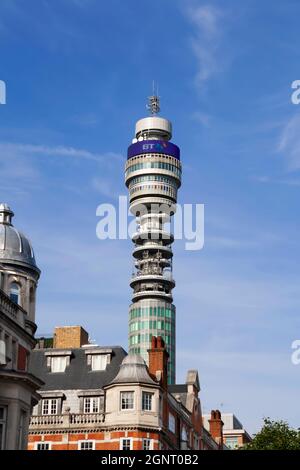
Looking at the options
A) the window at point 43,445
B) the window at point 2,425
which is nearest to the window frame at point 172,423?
the window at point 43,445

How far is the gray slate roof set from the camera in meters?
84.1

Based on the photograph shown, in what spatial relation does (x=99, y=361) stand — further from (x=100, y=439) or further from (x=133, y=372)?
(x=100, y=439)

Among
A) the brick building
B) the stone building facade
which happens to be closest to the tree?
the brick building

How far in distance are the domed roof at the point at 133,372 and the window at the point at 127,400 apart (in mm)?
1148

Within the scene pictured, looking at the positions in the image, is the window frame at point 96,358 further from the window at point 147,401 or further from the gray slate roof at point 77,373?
the window at point 147,401

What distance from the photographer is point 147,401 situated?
8012 cm

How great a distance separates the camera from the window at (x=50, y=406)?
82812mm

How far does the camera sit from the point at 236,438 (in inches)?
6230

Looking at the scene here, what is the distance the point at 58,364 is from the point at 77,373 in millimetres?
2546

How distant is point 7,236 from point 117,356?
2768 centimetres

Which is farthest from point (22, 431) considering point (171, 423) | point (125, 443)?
point (171, 423)

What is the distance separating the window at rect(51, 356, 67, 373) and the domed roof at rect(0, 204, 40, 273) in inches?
965
